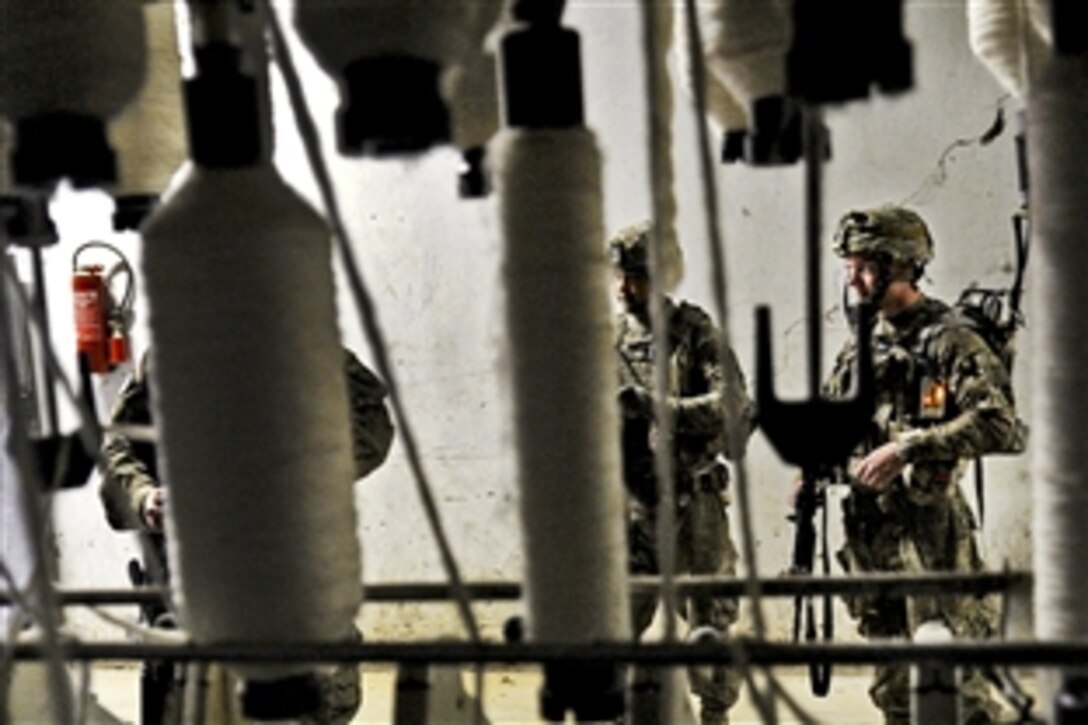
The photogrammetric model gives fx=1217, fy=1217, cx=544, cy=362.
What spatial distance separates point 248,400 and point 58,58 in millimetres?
145

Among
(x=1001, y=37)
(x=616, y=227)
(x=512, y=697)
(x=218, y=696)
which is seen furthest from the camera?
Result: (x=512, y=697)

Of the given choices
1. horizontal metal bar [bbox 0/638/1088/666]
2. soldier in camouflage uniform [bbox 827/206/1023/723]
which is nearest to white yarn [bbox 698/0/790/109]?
horizontal metal bar [bbox 0/638/1088/666]

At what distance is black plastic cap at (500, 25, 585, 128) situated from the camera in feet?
1.45

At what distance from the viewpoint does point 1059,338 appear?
43 centimetres

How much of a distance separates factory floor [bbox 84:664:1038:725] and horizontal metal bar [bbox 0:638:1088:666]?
2.02 meters

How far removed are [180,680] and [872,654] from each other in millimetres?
515

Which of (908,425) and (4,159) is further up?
(4,159)

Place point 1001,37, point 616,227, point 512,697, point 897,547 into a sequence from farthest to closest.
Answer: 1. point 512,697
2. point 616,227
3. point 897,547
4. point 1001,37

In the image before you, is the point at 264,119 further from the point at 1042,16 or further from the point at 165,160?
the point at 1042,16

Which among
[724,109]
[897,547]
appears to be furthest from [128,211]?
[897,547]

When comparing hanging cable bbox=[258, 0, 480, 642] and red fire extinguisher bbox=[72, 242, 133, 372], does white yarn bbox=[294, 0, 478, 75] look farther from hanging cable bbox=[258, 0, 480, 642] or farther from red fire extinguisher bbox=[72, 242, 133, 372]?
red fire extinguisher bbox=[72, 242, 133, 372]

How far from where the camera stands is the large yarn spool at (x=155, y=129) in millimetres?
579

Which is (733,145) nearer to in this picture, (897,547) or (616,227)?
(897,547)

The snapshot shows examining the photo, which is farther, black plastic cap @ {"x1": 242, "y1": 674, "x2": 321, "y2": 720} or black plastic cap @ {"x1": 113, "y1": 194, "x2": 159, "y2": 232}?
black plastic cap @ {"x1": 113, "y1": 194, "x2": 159, "y2": 232}
